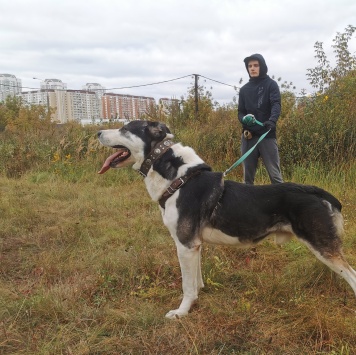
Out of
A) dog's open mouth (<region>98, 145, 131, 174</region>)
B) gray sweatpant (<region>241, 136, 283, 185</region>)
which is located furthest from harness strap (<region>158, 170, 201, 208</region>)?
gray sweatpant (<region>241, 136, 283, 185</region>)

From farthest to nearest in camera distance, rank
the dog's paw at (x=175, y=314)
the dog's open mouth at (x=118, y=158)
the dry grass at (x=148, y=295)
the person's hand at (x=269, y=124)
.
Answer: the person's hand at (x=269, y=124), the dog's open mouth at (x=118, y=158), the dog's paw at (x=175, y=314), the dry grass at (x=148, y=295)

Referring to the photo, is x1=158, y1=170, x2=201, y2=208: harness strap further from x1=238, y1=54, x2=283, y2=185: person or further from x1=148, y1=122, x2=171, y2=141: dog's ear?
x1=238, y1=54, x2=283, y2=185: person

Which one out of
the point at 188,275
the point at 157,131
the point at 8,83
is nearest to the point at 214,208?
the point at 188,275

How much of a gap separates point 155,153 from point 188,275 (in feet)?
3.71

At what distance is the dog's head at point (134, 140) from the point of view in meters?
3.01

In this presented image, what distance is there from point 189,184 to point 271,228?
31.3 inches

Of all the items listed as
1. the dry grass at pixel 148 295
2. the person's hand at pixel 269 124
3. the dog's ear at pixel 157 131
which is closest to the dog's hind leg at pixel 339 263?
the dry grass at pixel 148 295

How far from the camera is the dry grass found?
2.37 m

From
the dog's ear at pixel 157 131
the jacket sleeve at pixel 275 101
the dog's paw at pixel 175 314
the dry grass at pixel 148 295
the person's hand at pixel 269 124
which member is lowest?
the dog's paw at pixel 175 314

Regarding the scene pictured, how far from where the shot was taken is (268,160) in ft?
14.0

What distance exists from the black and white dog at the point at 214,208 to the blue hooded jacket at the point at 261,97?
163 cm

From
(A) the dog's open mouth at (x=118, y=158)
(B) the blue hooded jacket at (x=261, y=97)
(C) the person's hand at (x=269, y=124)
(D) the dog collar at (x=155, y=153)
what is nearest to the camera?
(D) the dog collar at (x=155, y=153)

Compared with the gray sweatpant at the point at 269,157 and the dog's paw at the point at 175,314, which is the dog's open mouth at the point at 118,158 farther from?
the gray sweatpant at the point at 269,157

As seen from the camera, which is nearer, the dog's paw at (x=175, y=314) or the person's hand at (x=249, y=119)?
the dog's paw at (x=175, y=314)
